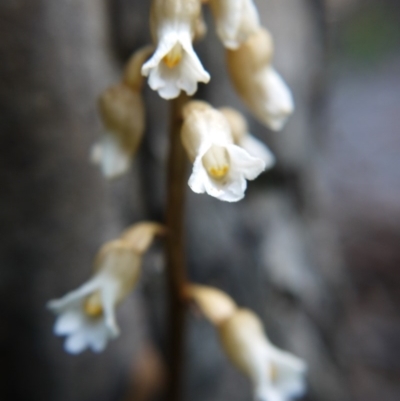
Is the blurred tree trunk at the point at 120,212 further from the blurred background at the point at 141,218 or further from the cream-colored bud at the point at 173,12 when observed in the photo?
the cream-colored bud at the point at 173,12

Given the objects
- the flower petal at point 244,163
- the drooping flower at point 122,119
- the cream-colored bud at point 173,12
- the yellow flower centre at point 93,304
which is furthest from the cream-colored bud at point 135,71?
the yellow flower centre at point 93,304

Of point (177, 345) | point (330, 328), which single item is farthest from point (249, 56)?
point (330, 328)

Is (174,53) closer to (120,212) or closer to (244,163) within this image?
(244,163)

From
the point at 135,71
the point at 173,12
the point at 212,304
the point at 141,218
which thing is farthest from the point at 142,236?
the point at 141,218

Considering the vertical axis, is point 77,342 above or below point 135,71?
below

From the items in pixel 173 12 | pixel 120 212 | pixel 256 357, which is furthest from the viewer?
pixel 120 212

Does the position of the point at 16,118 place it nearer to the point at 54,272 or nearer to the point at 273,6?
the point at 54,272

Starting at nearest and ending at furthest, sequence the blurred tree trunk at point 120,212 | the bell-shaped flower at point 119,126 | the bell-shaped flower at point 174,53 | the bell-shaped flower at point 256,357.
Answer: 1. the bell-shaped flower at point 174,53
2. the bell-shaped flower at point 119,126
3. the bell-shaped flower at point 256,357
4. the blurred tree trunk at point 120,212
